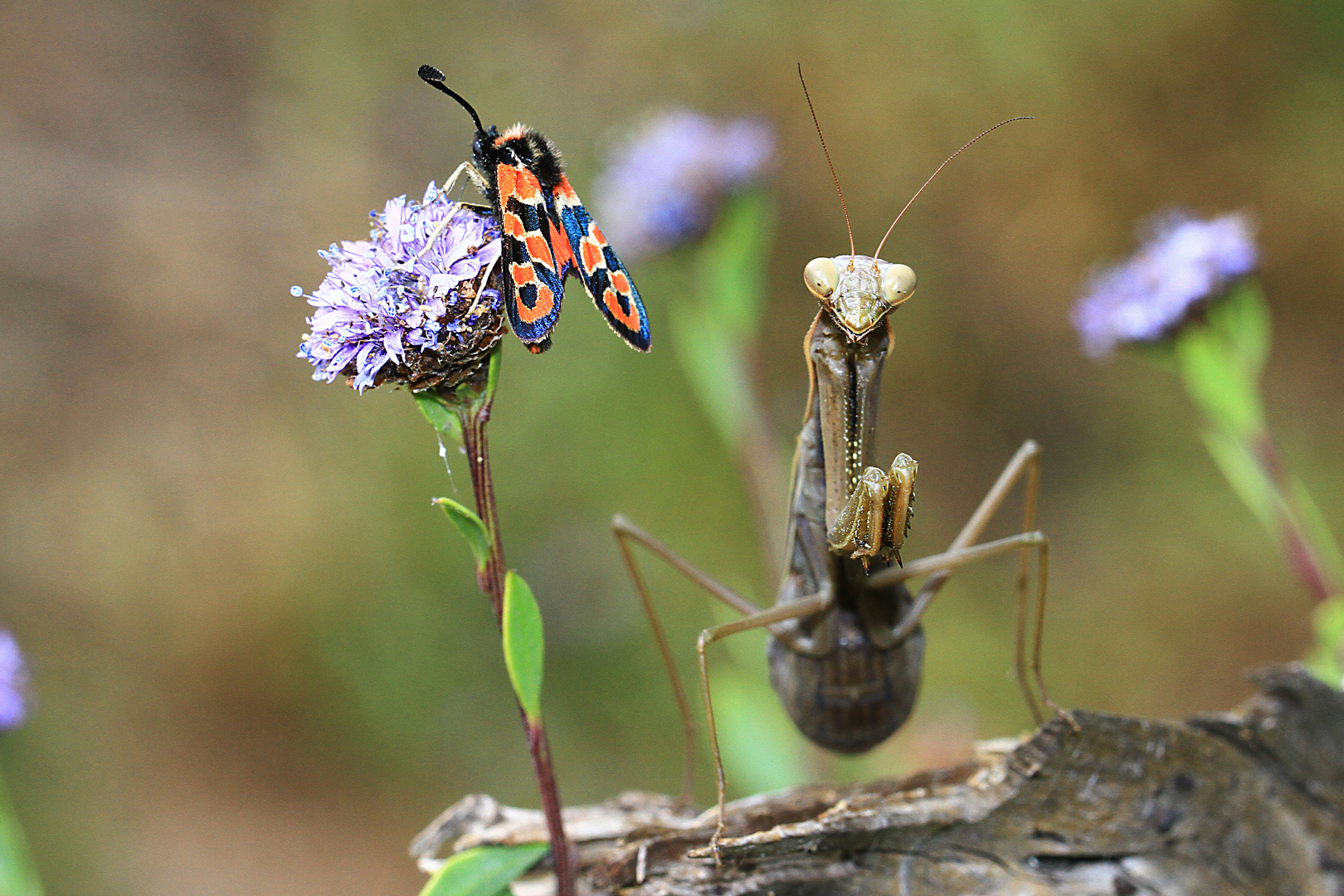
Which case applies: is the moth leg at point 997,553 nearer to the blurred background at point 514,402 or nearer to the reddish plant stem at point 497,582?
the reddish plant stem at point 497,582

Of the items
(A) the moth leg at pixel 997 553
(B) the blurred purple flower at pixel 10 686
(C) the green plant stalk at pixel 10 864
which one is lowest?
(C) the green plant stalk at pixel 10 864

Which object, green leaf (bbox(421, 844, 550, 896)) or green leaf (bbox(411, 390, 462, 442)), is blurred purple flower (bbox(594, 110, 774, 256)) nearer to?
green leaf (bbox(411, 390, 462, 442))

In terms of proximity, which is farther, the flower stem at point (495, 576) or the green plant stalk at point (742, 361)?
the green plant stalk at point (742, 361)

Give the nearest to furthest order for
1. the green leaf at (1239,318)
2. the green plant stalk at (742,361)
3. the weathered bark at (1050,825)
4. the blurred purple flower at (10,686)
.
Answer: the weathered bark at (1050,825) → the blurred purple flower at (10,686) → the green leaf at (1239,318) → the green plant stalk at (742,361)

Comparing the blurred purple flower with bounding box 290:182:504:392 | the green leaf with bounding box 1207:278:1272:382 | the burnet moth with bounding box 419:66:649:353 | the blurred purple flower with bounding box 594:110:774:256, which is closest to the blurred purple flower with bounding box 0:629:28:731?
the blurred purple flower with bounding box 290:182:504:392

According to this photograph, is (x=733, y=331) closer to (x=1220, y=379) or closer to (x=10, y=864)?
(x=1220, y=379)

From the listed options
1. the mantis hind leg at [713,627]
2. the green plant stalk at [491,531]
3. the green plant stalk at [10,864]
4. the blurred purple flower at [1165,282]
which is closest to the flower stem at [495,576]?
the green plant stalk at [491,531]

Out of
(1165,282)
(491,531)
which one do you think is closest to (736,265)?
(1165,282)
